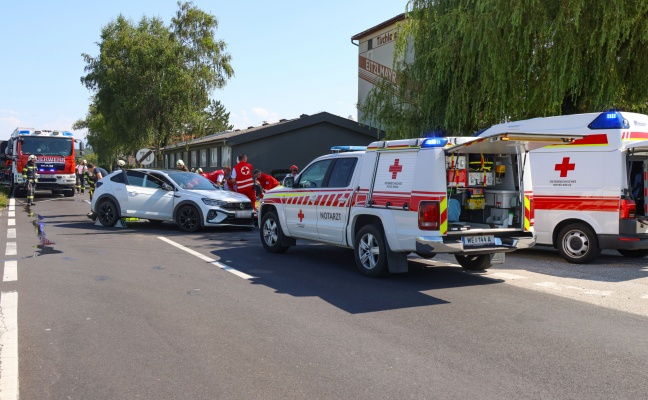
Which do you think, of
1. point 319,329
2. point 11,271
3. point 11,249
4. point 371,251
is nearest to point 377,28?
point 11,249

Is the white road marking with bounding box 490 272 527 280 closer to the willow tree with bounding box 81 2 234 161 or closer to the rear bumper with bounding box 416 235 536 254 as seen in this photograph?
the rear bumper with bounding box 416 235 536 254

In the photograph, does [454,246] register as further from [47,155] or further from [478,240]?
[47,155]

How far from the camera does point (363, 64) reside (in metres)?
41.7

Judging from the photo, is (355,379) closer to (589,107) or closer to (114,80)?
(589,107)

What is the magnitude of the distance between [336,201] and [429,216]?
7.06 ft

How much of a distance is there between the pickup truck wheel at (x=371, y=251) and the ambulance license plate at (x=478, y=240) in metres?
1.10

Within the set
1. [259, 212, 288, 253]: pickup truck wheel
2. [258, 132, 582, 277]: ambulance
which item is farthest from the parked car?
[258, 132, 582, 277]: ambulance

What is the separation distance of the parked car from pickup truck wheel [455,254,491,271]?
6655 millimetres

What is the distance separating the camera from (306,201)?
1024 centimetres

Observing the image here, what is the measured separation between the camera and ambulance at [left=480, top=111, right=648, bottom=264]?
31.5ft

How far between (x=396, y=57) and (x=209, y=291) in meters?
13.3

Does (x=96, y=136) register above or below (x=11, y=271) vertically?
above

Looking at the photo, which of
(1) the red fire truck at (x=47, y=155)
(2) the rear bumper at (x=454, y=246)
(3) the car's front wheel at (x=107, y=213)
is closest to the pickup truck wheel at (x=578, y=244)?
(2) the rear bumper at (x=454, y=246)

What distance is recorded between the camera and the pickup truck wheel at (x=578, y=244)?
10.0 m
